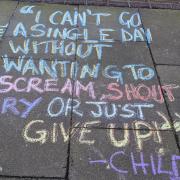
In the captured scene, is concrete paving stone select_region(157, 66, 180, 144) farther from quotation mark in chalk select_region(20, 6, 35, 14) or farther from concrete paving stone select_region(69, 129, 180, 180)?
quotation mark in chalk select_region(20, 6, 35, 14)

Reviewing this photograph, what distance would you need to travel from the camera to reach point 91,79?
5281 mm

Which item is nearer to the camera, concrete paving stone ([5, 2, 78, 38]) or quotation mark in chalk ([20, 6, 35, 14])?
concrete paving stone ([5, 2, 78, 38])

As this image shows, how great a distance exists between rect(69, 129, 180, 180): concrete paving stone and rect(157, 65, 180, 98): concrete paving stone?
0.99 meters

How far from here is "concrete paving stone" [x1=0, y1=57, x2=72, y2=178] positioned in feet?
13.1

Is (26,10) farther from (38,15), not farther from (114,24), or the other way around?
(114,24)

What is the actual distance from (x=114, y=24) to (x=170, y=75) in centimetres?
168

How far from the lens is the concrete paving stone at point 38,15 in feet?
21.1

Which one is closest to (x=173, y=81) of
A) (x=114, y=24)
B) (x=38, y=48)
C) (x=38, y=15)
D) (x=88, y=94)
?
(x=88, y=94)

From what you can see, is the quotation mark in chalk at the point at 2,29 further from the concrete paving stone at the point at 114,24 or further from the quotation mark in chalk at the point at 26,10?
the concrete paving stone at the point at 114,24

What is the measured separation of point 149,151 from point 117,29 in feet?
9.40

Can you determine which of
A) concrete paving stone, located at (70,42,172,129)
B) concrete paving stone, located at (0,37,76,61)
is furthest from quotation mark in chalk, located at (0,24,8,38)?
concrete paving stone, located at (70,42,172,129)

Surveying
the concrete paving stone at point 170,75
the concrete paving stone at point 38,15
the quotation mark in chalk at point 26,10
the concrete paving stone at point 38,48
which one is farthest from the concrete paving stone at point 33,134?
the quotation mark in chalk at point 26,10

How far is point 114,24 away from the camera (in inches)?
264

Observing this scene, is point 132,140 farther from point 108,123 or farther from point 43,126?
point 43,126
